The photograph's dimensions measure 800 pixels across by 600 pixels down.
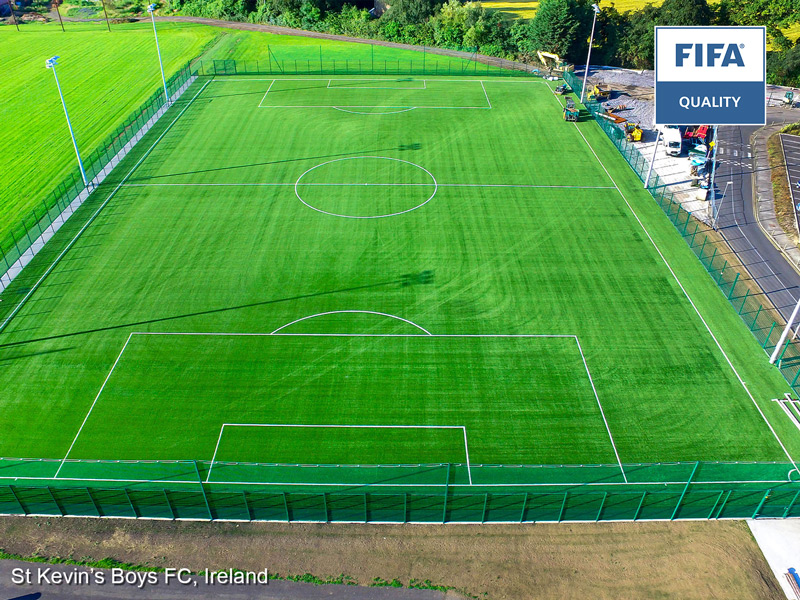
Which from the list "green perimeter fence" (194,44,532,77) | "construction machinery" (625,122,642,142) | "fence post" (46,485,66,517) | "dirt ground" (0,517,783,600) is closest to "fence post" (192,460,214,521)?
"dirt ground" (0,517,783,600)

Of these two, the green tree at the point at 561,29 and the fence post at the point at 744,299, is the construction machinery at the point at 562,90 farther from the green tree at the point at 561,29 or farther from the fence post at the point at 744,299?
the fence post at the point at 744,299

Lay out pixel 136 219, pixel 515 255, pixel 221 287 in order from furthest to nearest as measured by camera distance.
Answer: pixel 136 219 < pixel 515 255 < pixel 221 287

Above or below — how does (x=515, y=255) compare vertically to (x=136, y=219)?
below

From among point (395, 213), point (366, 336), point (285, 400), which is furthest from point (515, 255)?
point (285, 400)

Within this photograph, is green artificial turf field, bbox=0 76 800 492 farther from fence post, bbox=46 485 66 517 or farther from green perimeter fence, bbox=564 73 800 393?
fence post, bbox=46 485 66 517

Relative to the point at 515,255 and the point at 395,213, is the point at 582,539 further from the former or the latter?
the point at 395,213

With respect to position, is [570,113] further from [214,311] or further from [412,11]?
[214,311]
